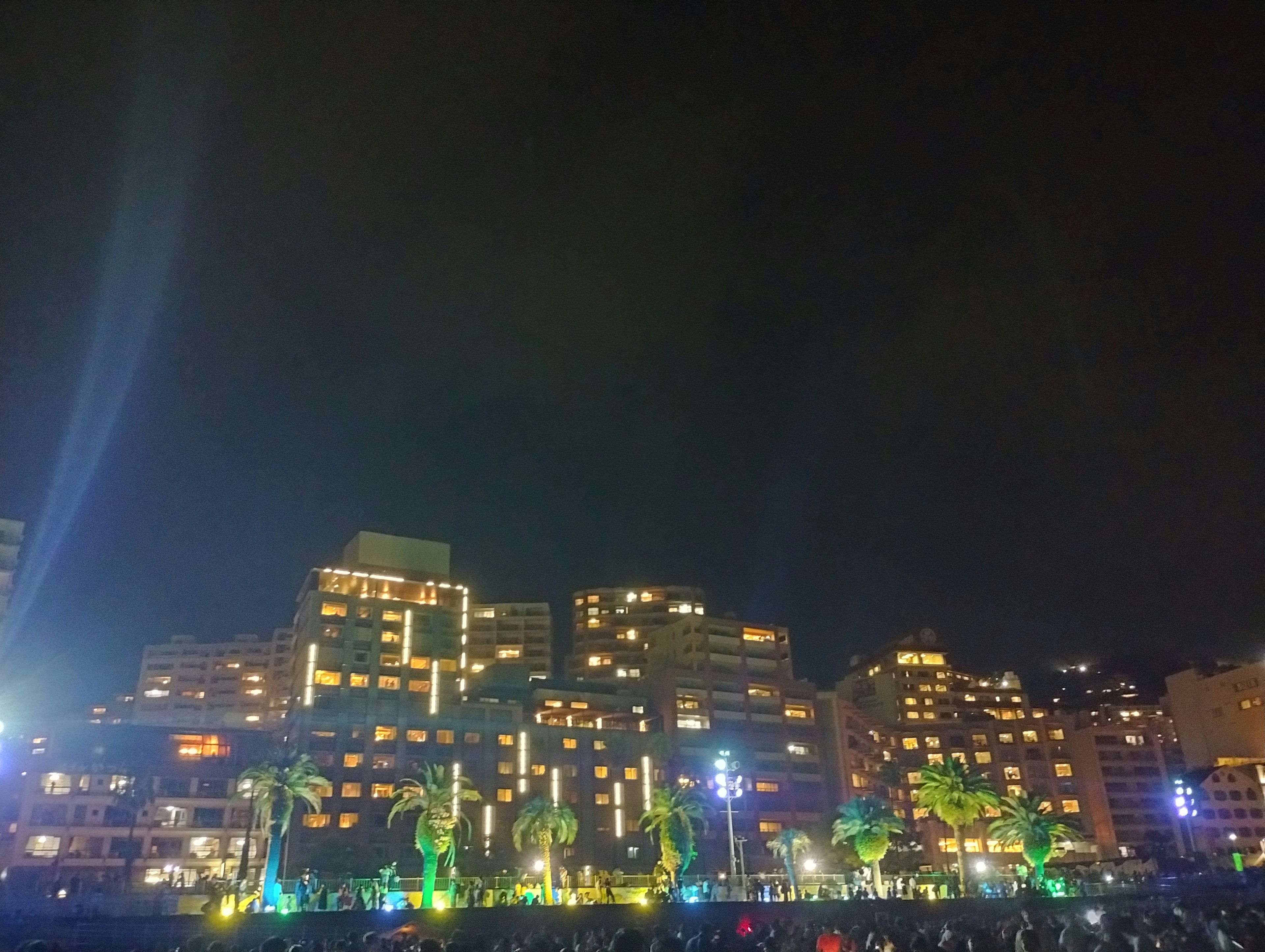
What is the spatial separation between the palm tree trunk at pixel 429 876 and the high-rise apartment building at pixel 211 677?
117 metres

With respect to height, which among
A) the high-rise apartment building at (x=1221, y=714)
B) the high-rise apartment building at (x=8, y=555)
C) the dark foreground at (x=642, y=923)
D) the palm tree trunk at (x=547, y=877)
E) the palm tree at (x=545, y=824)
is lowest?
the dark foreground at (x=642, y=923)

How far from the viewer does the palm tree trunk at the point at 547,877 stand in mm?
55125

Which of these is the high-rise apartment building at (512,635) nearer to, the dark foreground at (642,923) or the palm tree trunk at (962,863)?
the palm tree trunk at (962,863)

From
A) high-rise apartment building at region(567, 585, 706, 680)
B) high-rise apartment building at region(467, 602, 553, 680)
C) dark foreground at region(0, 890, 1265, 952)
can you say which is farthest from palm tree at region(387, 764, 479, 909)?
high-rise apartment building at region(467, 602, 553, 680)

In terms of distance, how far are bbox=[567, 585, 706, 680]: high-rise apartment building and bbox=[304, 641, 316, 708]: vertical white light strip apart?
63227 millimetres

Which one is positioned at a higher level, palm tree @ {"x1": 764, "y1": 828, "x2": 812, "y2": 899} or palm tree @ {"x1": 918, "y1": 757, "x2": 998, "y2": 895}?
palm tree @ {"x1": 918, "y1": 757, "x2": 998, "y2": 895}

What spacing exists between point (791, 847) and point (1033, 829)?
66.1 feet

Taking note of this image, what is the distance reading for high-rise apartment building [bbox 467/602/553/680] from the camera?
18012 centimetres

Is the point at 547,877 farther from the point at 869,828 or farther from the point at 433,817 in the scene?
the point at 869,828

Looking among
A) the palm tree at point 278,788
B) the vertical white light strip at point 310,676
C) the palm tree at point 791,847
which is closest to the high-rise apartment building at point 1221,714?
the palm tree at point 791,847

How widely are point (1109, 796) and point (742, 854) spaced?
75487mm

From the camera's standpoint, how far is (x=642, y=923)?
4594cm

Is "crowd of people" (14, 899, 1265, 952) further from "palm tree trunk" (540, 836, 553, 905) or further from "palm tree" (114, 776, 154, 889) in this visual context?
"palm tree" (114, 776, 154, 889)

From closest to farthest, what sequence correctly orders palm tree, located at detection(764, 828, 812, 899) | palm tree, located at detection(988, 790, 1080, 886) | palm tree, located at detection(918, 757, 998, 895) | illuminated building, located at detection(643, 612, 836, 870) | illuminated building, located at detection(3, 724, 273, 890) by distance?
palm tree, located at detection(764, 828, 812, 899) < palm tree, located at detection(918, 757, 998, 895) < palm tree, located at detection(988, 790, 1080, 886) < illuminated building, located at detection(3, 724, 273, 890) < illuminated building, located at detection(643, 612, 836, 870)
